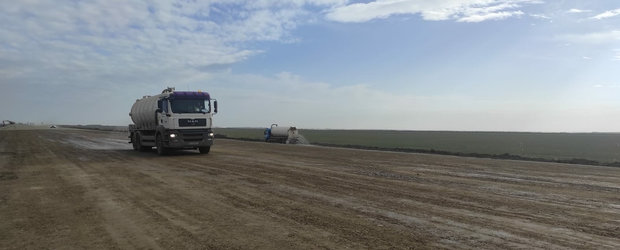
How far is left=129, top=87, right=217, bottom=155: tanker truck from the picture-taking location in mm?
20859

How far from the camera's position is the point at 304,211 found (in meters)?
7.96

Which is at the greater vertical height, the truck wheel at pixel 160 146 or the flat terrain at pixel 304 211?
the truck wheel at pixel 160 146

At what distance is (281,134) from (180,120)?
2109cm

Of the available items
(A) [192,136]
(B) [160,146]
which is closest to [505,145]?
(A) [192,136]

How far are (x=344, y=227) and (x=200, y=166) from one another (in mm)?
10643

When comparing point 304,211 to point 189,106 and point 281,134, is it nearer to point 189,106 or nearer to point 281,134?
point 189,106

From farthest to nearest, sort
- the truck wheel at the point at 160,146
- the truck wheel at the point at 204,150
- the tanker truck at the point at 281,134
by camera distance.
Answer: the tanker truck at the point at 281,134 → the truck wheel at the point at 204,150 → the truck wheel at the point at 160,146

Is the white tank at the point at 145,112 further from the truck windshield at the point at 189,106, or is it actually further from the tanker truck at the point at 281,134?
the tanker truck at the point at 281,134

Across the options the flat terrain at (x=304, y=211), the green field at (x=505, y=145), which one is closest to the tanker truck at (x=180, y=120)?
the flat terrain at (x=304, y=211)

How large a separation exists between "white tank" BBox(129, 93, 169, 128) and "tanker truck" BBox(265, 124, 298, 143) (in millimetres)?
16501

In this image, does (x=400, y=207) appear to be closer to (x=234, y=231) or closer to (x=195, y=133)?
(x=234, y=231)

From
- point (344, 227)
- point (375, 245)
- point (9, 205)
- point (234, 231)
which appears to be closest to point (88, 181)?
point (9, 205)

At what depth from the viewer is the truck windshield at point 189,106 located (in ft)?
68.6

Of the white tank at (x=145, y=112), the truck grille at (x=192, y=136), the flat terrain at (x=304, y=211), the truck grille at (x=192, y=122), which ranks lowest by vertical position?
the flat terrain at (x=304, y=211)
